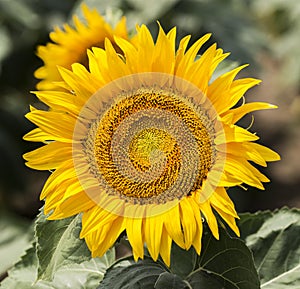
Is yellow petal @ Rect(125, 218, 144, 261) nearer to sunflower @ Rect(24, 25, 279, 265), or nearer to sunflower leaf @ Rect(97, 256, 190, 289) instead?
sunflower @ Rect(24, 25, 279, 265)

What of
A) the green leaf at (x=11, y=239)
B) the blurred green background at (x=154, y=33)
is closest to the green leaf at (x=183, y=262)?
the green leaf at (x=11, y=239)

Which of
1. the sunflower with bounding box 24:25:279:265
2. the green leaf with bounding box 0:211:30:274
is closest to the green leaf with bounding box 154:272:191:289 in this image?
the sunflower with bounding box 24:25:279:265

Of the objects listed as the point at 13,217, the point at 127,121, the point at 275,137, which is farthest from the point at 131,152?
the point at 275,137

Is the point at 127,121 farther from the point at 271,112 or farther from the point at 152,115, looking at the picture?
the point at 271,112

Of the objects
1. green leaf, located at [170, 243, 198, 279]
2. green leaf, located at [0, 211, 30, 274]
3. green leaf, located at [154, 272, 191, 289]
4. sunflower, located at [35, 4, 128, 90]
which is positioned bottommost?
green leaf, located at [0, 211, 30, 274]

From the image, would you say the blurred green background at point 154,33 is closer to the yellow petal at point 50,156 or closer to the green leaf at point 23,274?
the green leaf at point 23,274
